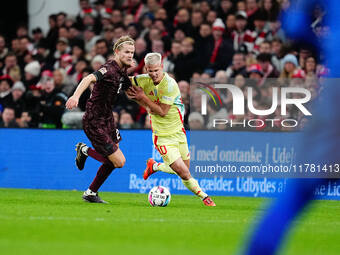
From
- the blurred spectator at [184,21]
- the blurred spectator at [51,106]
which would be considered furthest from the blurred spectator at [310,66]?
the blurred spectator at [51,106]

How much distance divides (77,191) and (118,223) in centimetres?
706

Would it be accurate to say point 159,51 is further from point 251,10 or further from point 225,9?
point 251,10

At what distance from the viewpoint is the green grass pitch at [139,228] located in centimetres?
621

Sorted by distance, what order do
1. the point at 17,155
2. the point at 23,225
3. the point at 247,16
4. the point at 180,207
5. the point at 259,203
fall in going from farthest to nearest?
the point at 247,16 → the point at 17,155 → the point at 259,203 → the point at 180,207 → the point at 23,225

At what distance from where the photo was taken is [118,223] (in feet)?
27.0

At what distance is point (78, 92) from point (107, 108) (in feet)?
4.68

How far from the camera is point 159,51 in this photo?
696 inches

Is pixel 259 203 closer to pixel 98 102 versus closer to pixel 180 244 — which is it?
pixel 98 102

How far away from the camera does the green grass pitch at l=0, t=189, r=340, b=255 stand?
20.4 feet

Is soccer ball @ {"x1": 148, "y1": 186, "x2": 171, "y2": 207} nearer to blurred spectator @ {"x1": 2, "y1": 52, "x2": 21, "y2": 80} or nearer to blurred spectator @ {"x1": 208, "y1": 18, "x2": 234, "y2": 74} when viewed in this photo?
blurred spectator @ {"x1": 208, "y1": 18, "x2": 234, "y2": 74}

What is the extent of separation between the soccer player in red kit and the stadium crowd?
3772 mm

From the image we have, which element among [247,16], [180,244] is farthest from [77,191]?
[180,244]

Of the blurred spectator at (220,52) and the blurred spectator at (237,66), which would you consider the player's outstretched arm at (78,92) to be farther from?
the blurred spectator at (220,52)

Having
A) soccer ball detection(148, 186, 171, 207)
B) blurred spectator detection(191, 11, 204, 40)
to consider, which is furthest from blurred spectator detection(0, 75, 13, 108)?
soccer ball detection(148, 186, 171, 207)
